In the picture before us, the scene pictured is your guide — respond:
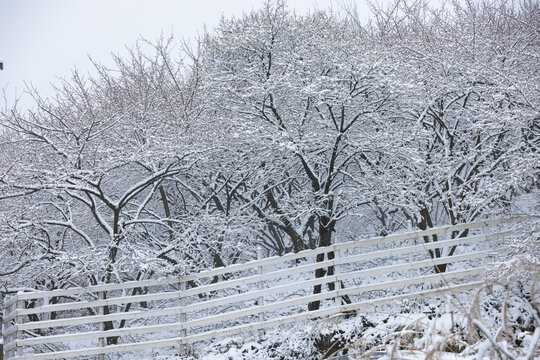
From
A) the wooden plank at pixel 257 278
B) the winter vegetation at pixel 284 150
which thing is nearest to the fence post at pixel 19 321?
the wooden plank at pixel 257 278

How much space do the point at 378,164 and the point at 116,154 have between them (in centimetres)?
543

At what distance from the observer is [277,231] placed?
15.2 meters

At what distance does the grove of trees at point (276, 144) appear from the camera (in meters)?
9.73

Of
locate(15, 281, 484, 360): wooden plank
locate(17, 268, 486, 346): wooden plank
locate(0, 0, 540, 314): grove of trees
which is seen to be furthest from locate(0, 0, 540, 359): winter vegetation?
locate(17, 268, 486, 346): wooden plank

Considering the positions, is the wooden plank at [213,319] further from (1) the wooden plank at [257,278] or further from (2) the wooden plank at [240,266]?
(2) the wooden plank at [240,266]

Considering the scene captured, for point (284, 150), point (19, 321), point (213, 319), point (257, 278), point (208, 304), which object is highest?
point (284, 150)

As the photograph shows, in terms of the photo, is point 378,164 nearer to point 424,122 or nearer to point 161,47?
point 424,122

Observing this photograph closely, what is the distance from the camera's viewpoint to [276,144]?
10273 millimetres

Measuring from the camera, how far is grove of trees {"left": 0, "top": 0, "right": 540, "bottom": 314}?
9734mm

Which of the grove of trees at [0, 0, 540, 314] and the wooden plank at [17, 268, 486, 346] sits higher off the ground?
the grove of trees at [0, 0, 540, 314]

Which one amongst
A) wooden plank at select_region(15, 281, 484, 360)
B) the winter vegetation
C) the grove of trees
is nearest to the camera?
wooden plank at select_region(15, 281, 484, 360)

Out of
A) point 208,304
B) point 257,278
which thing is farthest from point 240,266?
point 208,304

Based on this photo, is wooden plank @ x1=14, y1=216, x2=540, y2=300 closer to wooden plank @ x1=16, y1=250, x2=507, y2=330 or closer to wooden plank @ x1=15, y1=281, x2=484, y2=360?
wooden plank @ x1=16, y1=250, x2=507, y2=330

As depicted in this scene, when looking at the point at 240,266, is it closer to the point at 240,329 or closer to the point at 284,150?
the point at 240,329
